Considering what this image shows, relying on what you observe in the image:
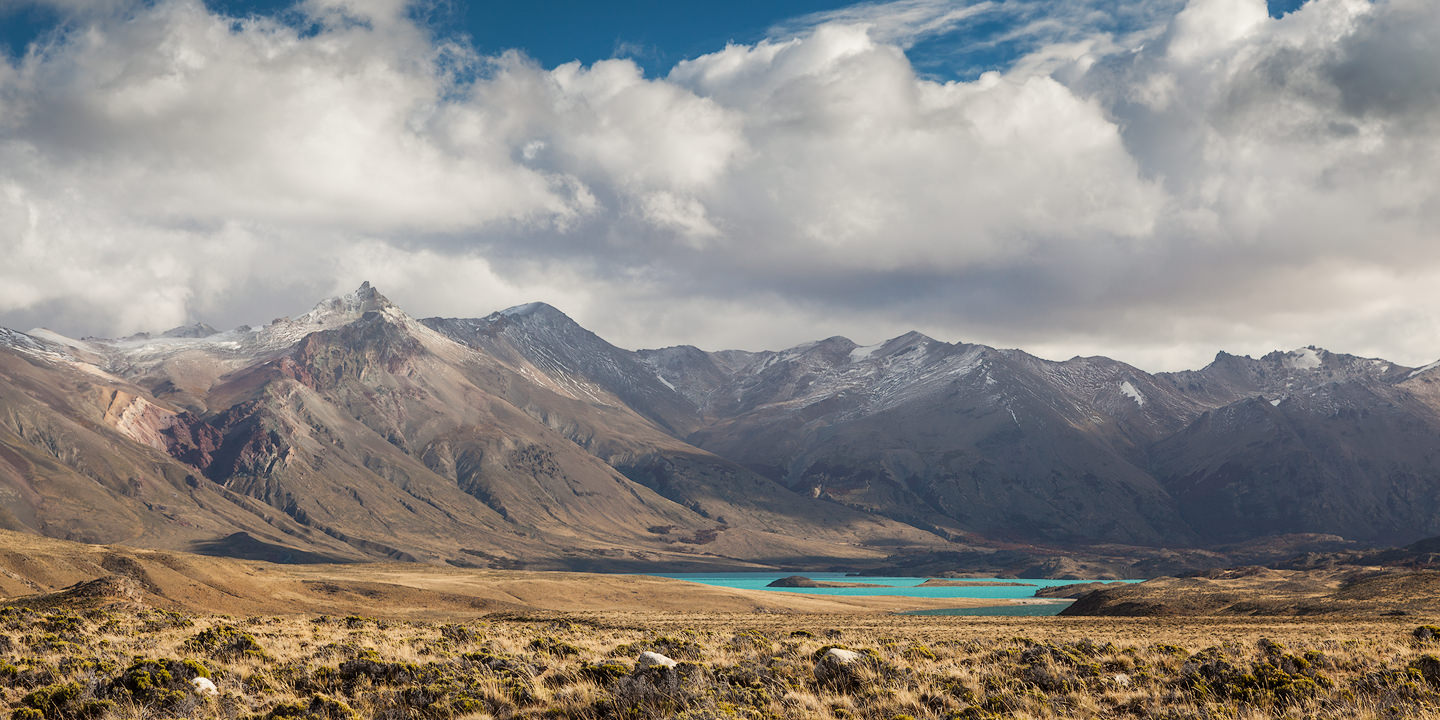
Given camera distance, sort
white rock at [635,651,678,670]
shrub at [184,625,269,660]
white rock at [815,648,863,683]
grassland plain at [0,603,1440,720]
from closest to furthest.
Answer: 1. grassland plain at [0,603,1440,720]
2. white rock at [635,651,678,670]
3. white rock at [815,648,863,683]
4. shrub at [184,625,269,660]

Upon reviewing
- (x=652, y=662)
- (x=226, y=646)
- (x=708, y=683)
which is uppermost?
(x=652, y=662)

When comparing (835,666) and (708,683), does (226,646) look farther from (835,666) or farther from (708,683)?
(835,666)

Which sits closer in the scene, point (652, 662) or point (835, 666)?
point (652, 662)

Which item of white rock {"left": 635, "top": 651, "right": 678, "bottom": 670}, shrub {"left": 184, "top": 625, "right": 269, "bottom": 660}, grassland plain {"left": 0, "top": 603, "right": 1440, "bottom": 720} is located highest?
white rock {"left": 635, "top": 651, "right": 678, "bottom": 670}

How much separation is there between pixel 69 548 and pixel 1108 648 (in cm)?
13285

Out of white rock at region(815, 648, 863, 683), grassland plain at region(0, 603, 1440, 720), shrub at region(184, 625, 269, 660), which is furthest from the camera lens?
shrub at region(184, 625, 269, 660)

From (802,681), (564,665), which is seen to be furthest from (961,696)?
(564,665)

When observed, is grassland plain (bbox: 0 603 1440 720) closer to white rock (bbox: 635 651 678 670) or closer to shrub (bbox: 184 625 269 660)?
shrub (bbox: 184 625 269 660)

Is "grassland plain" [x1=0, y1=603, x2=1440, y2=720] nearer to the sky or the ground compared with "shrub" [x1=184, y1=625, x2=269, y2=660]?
nearer to the sky

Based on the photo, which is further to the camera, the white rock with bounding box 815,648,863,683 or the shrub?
the shrub

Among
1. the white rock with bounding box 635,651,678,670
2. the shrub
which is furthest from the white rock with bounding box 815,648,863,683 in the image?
the shrub

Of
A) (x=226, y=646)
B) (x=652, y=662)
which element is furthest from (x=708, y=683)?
(x=226, y=646)

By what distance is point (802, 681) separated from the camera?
87.5 ft

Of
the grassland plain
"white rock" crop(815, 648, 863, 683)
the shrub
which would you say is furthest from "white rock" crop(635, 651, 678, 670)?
the shrub
